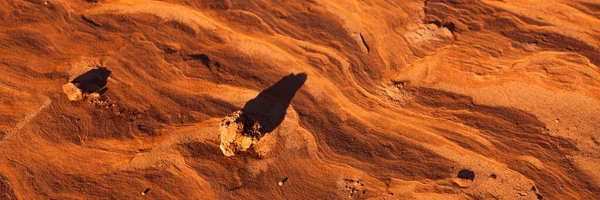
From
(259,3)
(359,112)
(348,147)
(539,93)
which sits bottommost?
(348,147)

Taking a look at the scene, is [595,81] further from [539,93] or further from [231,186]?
[231,186]

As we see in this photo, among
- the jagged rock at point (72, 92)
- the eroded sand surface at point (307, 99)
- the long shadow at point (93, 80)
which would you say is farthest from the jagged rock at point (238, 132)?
the jagged rock at point (72, 92)

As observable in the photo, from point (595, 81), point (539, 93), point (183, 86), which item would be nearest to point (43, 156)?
point (183, 86)

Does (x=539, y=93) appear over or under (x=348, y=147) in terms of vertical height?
over

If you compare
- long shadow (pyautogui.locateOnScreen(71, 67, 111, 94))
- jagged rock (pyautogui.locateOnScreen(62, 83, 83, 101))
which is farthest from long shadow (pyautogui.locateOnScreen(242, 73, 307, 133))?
jagged rock (pyautogui.locateOnScreen(62, 83, 83, 101))

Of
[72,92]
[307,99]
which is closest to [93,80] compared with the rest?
[72,92]

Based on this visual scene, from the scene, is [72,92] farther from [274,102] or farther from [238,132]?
[274,102]
